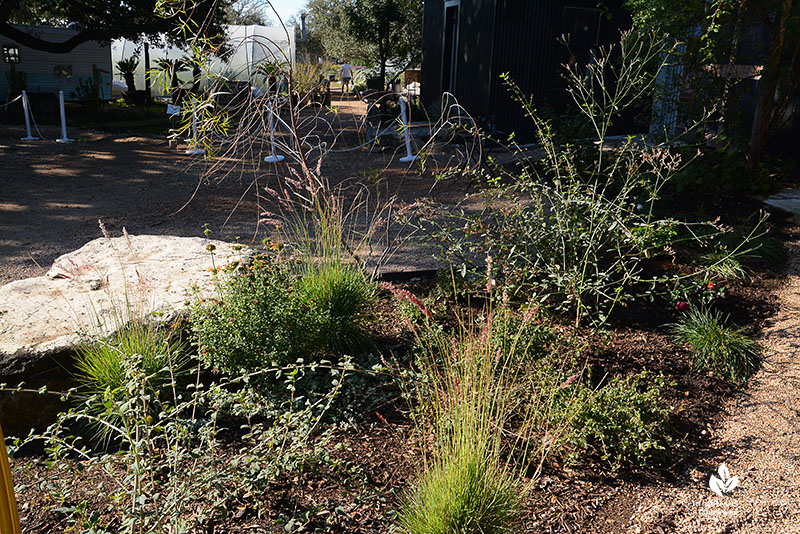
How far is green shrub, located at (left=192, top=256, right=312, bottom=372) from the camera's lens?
3.10 m

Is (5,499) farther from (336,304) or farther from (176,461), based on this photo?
(336,304)

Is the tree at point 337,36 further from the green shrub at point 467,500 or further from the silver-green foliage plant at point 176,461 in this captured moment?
the green shrub at point 467,500

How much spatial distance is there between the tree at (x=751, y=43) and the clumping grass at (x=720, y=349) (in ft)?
12.3

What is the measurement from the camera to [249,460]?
7.66 ft

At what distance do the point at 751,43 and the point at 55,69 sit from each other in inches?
638

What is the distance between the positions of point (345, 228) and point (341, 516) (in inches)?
161

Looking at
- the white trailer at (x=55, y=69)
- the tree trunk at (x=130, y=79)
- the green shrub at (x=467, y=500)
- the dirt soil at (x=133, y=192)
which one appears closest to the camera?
the green shrub at (x=467, y=500)

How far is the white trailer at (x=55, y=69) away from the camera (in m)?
→ 15.8

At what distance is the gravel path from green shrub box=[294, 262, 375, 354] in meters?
1.64

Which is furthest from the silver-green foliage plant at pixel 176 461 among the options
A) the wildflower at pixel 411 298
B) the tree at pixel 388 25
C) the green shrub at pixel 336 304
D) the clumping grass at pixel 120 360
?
the tree at pixel 388 25

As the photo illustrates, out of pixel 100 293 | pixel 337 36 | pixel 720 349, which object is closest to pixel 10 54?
pixel 337 36

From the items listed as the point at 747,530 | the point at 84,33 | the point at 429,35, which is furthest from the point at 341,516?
the point at 84,33

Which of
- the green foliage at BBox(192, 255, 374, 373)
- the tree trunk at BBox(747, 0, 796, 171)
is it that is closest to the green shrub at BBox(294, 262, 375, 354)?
A: the green foliage at BBox(192, 255, 374, 373)

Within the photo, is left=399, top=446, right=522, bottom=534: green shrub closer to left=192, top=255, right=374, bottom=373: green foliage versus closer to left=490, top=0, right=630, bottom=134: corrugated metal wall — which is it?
left=192, top=255, right=374, bottom=373: green foliage
